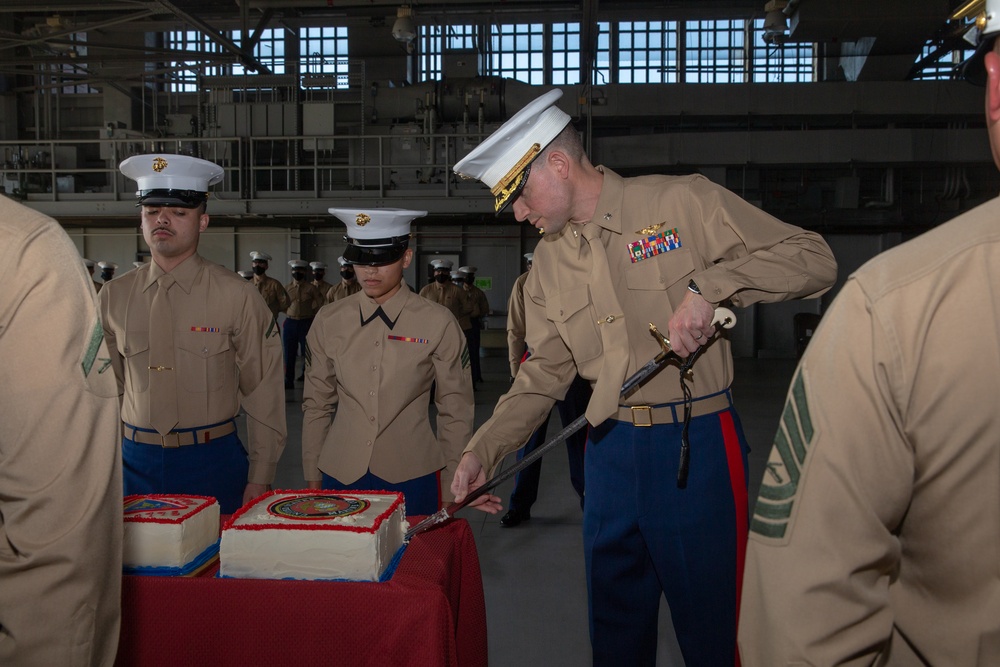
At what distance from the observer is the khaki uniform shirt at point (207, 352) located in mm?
2781

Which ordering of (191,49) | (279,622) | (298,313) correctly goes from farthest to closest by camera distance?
(191,49)
(298,313)
(279,622)

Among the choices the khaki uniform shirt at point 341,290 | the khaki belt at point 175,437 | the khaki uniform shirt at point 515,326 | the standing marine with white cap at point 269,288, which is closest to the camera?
the khaki belt at point 175,437

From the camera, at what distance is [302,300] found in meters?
11.7

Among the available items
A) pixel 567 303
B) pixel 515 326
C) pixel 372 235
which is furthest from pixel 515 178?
pixel 515 326

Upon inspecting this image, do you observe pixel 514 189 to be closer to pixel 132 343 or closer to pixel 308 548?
pixel 308 548

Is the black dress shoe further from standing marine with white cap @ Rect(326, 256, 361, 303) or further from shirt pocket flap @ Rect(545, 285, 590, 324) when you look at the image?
standing marine with white cap @ Rect(326, 256, 361, 303)

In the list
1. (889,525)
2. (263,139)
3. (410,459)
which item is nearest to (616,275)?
(410,459)

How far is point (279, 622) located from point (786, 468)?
1.18 meters

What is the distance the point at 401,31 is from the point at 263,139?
3.39 m

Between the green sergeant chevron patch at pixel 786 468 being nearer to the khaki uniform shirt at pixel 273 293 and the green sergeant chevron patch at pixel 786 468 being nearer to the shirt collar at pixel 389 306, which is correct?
the shirt collar at pixel 389 306

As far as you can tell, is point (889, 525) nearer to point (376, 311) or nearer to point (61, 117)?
point (376, 311)

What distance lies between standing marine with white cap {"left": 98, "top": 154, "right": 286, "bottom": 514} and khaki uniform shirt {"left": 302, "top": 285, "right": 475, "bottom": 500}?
7.5 inches

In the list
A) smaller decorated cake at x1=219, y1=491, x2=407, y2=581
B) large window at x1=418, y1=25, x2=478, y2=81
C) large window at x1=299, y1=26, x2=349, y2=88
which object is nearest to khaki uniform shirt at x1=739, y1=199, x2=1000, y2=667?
smaller decorated cake at x1=219, y1=491, x2=407, y2=581

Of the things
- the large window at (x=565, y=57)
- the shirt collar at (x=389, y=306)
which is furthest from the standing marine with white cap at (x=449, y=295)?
the shirt collar at (x=389, y=306)
